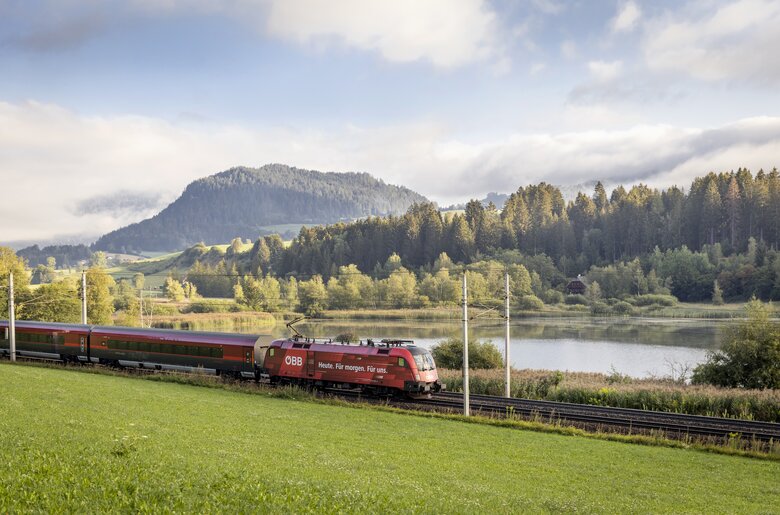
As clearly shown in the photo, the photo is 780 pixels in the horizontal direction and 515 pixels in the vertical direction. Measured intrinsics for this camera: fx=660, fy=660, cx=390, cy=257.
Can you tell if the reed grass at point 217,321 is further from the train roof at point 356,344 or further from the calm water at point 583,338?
the train roof at point 356,344

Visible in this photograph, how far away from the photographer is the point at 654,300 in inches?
4641

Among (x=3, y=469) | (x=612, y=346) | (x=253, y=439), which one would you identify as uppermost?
(x=3, y=469)

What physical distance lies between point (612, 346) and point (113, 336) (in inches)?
1968

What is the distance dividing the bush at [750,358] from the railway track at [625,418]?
44.9 feet

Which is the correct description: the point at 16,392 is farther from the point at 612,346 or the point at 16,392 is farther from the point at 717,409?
the point at 612,346

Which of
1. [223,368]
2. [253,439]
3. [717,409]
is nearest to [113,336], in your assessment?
[223,368]

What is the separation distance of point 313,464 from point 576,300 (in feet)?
375

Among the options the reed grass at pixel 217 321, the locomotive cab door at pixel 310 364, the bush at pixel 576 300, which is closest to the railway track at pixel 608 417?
the locomotive cab door at pixel 310 364

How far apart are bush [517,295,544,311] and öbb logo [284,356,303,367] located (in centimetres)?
Result: 8120

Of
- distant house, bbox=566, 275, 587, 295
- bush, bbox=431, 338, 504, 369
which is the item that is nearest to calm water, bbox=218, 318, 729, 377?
bush, bbox=431, 338, 504, 369

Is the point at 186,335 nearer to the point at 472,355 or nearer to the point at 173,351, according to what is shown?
the point at 173,351

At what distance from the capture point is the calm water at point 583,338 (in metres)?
60.0

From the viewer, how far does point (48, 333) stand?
49906mm

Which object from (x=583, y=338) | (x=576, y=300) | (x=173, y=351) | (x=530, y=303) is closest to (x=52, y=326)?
(x=173, y=351)
